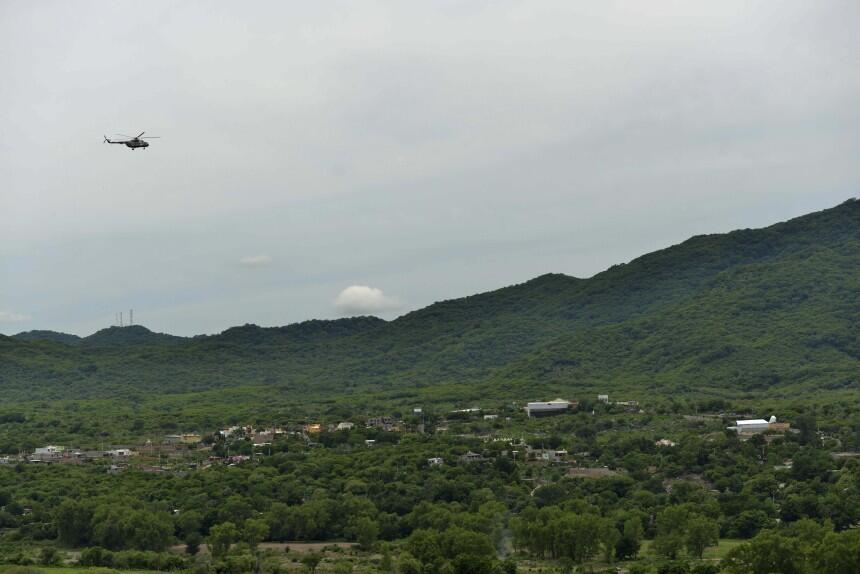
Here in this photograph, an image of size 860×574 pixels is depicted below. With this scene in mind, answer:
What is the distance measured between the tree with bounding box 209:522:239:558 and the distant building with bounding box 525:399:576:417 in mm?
62618

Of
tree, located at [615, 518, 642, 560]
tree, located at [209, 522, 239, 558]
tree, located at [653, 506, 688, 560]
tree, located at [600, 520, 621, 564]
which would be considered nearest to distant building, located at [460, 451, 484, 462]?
tree, located at [653, 506, 688, 560]

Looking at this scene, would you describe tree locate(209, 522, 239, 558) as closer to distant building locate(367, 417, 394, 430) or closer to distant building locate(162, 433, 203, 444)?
distant building locate(367, 417, 394, 430)

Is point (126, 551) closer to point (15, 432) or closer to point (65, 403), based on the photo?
point (15, 432)

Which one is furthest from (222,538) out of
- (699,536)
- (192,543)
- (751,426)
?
(751,426)

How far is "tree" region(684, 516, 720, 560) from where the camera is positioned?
6656 cm

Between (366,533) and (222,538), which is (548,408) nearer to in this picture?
(366,533)

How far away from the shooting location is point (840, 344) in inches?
6663

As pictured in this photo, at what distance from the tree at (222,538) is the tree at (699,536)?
26.0 m

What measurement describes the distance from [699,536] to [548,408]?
66586 millimetres

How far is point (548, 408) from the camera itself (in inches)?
5241

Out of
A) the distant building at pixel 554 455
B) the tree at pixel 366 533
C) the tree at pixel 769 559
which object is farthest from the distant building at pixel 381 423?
the tree at pixel 769 559

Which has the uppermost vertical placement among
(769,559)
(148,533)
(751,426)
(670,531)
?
(751,426)

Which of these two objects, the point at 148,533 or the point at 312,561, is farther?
the point at 148,533

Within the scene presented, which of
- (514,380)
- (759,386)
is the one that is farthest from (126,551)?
(514,380)
